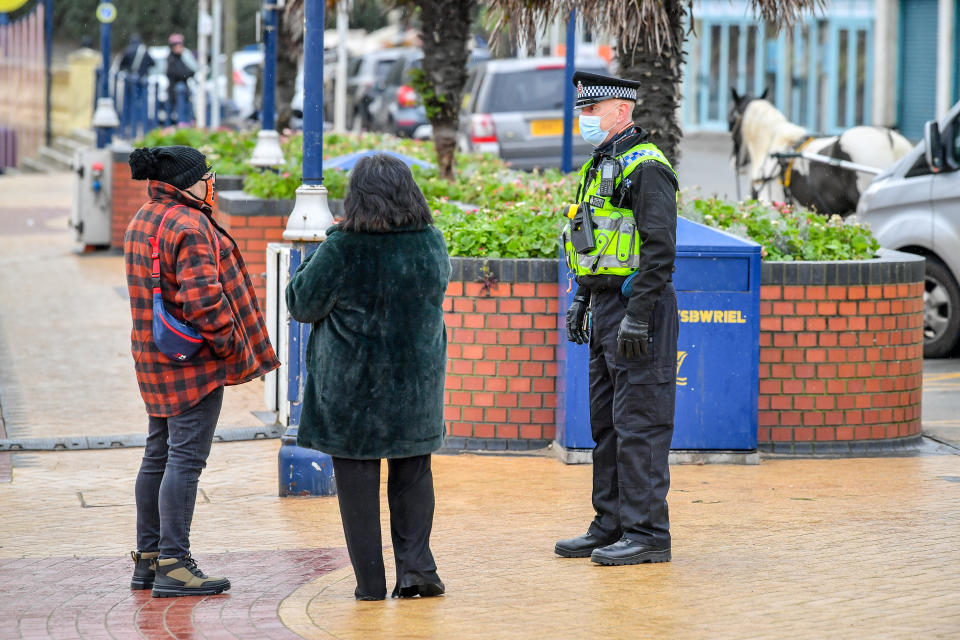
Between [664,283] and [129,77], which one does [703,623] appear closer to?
[664,283]

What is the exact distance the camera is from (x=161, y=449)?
5.56 metres

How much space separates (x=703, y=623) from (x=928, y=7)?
2600cm

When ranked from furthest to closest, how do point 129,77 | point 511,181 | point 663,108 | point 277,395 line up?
point 129,77 < point 511,181 < point 663,108 < point 277,395

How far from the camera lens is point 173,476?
543 cm

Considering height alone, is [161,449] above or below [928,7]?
below

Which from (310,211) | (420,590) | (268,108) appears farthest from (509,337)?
(268,108)

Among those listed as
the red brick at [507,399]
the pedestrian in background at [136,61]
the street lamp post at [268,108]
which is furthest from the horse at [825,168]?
the pedestrian in background at [136,61]

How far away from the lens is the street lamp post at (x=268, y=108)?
487 inches

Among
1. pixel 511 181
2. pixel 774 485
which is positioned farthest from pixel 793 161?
pixel 774 485

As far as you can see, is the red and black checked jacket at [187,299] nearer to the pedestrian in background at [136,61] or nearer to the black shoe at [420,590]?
the black shoe at [420,590]

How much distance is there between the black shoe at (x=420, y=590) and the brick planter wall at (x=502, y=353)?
104 inches

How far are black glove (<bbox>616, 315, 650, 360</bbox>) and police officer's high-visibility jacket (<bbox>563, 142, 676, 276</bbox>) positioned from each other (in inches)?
9.1

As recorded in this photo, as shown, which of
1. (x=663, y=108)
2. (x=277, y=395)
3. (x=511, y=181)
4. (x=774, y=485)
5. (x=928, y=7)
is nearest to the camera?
(x=774, y=485)

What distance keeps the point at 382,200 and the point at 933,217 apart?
6.81 m
